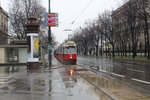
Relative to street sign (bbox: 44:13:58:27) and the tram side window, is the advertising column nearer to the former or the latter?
street sign (bbox: 44:13:58:27)

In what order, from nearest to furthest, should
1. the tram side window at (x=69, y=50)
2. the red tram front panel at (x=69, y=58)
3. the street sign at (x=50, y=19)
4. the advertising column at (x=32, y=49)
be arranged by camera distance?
the advertising column at (x=32, y=49) < the street sign at (x=50, y=19) < the red tram front panel at (x=69, y=58) < the tram side window at (x=69, y=50)

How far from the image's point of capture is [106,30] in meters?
62.5

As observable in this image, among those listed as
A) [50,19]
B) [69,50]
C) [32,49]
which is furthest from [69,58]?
[32,49]

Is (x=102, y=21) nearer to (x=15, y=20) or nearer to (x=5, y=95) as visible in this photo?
(x=15, y=20)

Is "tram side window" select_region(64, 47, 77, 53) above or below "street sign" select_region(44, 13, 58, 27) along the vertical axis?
below

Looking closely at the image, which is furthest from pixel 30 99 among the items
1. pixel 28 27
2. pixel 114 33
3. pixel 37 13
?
pixel 114 33

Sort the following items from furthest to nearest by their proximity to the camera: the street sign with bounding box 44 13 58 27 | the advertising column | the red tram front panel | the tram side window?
the tram side window, the red tram front panel, the street sign with bounding box 44 13 58 27, the advertising column

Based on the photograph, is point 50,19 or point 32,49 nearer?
point 32,49

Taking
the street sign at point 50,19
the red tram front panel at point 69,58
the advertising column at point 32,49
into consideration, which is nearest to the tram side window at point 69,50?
the red tram front panel at point 69,58

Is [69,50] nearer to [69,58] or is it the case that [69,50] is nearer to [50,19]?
[69,58]

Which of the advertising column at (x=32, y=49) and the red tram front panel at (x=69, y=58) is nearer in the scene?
the advertising column at (x=32, y=49)

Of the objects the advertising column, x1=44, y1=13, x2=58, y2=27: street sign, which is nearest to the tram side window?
x1=44, y1=13, x2=58, y2=27: street sign

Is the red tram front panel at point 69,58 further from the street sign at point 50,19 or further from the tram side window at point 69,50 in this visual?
the street sign at point 50,19

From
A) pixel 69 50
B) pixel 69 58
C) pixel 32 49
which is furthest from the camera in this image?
pixel 69 50
